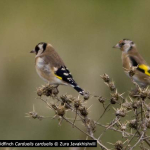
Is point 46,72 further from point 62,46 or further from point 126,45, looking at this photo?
point 62,46

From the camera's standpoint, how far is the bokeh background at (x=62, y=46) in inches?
342

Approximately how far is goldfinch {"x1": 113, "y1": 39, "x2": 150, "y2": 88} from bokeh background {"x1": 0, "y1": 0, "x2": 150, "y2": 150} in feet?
2.31

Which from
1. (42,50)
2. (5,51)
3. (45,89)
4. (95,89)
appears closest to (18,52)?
(5,51)

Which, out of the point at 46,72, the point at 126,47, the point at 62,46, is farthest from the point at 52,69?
the point at 62,46

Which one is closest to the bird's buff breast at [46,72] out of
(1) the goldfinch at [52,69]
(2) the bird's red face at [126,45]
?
(1) the goldfinch at [52,69]

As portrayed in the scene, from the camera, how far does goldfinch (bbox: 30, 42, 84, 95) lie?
6.81 metres

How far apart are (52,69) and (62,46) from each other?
175 inches

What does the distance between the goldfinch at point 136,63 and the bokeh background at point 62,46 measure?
70 centimetres

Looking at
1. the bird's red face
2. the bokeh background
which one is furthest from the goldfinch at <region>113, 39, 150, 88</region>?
the bokeh background

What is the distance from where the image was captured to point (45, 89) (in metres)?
5.48

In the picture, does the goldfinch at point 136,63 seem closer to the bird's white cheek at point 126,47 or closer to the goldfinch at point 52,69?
the bird's white cheek at point 126,47

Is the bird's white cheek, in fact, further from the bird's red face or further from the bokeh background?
the bokeh background

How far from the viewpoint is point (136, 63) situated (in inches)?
321

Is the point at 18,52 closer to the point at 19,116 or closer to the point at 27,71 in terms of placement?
the point at 27,71
